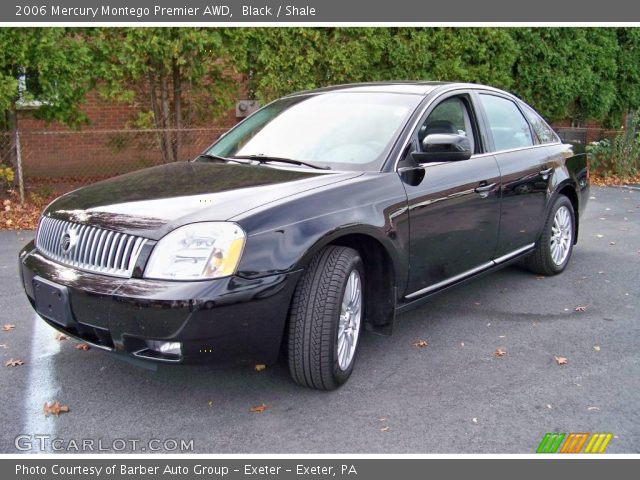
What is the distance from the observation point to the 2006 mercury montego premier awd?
117 inches

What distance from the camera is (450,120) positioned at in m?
4.45

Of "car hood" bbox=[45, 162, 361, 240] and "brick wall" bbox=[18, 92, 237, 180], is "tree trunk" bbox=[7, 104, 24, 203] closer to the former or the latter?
"brick wall" bbox=[18, 92, 237, 180]

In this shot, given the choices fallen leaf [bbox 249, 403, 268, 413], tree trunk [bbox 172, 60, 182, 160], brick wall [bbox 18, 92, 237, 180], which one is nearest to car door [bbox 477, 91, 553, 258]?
fallen leaf [bbox 249, 403, 268, 413]

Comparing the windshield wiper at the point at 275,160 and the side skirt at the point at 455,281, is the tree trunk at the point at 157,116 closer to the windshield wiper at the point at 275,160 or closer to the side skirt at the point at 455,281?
the windshield wiper at the point at 275,160

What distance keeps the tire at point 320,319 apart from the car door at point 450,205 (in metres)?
0.63

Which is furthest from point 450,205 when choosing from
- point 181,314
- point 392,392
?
point 181,314

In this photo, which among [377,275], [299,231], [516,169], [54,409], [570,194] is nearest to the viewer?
[299,231]

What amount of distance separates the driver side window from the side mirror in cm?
23

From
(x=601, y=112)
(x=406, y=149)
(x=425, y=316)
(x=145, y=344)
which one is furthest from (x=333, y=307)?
(x=601, y=112)

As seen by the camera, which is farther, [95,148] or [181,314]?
[95,148]

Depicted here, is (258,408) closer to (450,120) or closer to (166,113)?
(450,120)

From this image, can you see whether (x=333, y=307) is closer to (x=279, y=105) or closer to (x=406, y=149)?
(x=406, y=149)

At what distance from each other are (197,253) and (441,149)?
1679 mm

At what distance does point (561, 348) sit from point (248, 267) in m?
2.27
